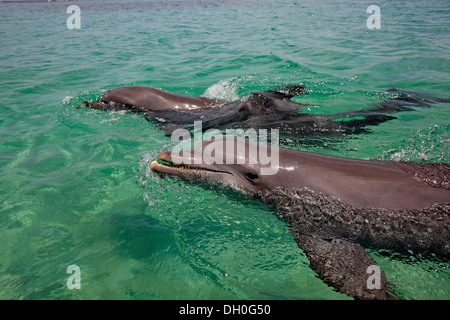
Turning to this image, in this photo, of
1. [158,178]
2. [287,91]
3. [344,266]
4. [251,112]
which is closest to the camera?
[344,266]

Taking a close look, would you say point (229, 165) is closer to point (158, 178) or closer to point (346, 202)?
point (158, 178)

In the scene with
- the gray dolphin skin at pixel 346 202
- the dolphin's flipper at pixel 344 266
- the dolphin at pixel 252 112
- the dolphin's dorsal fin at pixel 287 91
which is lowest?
the dolphin's flipper at pixel 344 266

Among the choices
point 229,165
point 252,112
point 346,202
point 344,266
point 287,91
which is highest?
point 287,91

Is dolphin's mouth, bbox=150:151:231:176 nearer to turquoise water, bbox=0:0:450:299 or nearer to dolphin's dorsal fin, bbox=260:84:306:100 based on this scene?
turquoise water, bbox=0:0:450:299

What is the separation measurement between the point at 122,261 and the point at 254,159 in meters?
2.14

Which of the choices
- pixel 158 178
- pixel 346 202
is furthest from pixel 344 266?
pixel 158 178

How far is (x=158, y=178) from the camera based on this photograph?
5152 millimetres

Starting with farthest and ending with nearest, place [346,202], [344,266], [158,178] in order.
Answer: [158,178]
[346,202]
[344,266]

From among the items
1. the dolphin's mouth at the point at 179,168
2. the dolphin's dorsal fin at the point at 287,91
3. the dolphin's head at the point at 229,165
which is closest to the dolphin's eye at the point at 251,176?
the dolphin's head at the point at 229,165

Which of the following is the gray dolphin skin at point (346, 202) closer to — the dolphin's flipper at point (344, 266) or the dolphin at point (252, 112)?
the dolphin's flipper at point (344, 266)

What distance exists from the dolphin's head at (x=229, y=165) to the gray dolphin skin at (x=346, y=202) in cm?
1

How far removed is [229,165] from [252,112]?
3.32 meters

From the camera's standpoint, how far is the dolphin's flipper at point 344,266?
3.55 metres

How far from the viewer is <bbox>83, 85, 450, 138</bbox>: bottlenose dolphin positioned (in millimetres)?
7414
